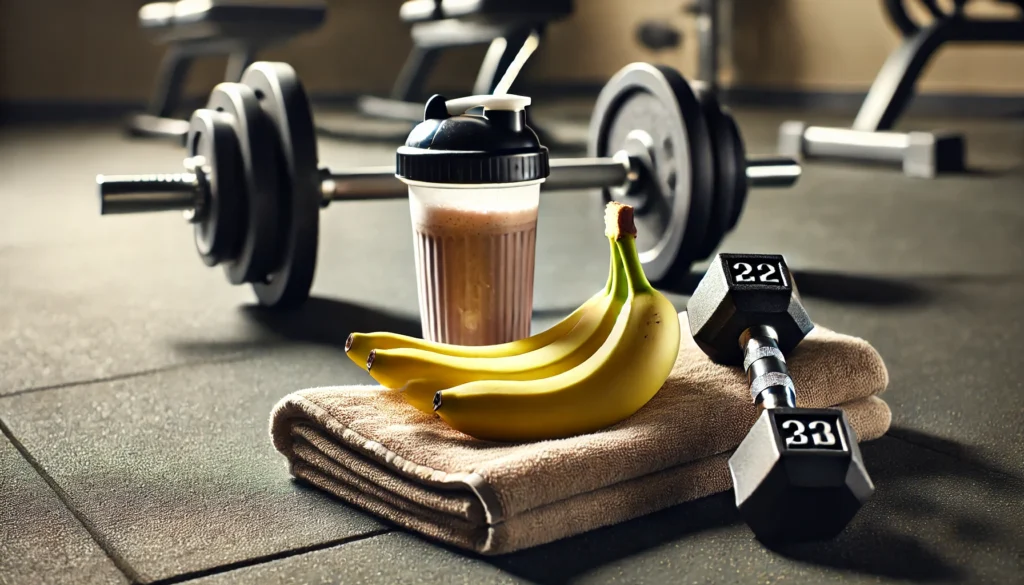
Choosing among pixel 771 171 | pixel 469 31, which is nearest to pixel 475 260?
pixel 771 171

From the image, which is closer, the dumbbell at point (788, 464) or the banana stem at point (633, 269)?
the dumbbell at point (788, 464)

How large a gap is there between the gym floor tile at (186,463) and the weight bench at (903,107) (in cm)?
226

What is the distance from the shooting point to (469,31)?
3650 millimetres

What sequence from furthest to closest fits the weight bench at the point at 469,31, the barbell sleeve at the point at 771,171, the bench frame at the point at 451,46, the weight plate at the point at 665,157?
the bench frame at the point at 451,46, the weight bench at the point at 469,31, the barbell sleeve at the point at 771,171, the weight plate at the point at 665,157

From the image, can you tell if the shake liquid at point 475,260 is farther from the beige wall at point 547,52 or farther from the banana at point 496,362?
the beige wall at point 547,52

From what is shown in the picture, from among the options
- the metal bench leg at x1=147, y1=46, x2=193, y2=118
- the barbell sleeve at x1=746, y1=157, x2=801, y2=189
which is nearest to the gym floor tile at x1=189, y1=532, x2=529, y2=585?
the barbell sleeve at x1=746, y1=157, x2=801, y2=189

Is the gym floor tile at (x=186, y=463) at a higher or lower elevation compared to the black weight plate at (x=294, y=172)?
lower

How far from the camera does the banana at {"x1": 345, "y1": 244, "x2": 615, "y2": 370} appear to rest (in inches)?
34.8

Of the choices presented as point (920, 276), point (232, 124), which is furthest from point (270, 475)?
point (920, 276)

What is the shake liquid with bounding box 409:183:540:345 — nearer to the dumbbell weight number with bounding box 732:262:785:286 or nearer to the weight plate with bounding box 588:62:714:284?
the dumbbell weight number with bounding box 732:262:785:286

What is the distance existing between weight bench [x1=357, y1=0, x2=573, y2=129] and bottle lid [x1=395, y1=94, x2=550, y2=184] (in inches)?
74.1

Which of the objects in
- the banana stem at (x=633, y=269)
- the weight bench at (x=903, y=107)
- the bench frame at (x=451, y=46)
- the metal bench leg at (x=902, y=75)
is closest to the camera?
the banana stem at (x=633, y=269)

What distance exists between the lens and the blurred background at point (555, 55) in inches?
191

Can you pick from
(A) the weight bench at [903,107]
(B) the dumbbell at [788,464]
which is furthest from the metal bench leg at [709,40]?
(B) the dumbbell at [788,464]
